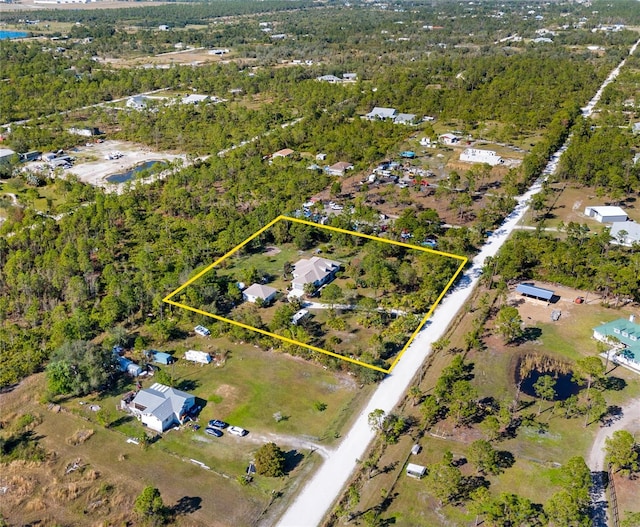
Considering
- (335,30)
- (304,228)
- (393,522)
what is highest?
(335,30)

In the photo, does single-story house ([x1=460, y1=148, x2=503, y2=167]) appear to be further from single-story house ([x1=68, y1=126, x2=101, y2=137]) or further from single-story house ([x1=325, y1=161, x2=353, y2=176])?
single-story house ([x1=68, y1=126, x2=101, y2=137])

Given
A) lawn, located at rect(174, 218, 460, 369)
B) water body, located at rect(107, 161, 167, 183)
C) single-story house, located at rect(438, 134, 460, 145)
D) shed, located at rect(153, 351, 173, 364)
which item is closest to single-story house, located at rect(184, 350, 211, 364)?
shed, located at rect(153, 351, 173, 364)

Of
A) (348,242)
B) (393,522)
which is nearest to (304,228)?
(348,242)

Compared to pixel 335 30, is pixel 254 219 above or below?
below

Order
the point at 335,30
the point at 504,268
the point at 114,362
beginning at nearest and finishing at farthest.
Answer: the point at 114,362
the point at 504,268
the point at 335,30

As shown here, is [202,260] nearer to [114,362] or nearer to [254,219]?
[254,219]

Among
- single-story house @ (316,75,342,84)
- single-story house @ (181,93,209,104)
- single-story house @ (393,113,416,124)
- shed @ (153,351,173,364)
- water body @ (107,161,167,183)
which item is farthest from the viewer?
A: single-story house @ (316,75,342,84)
